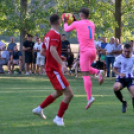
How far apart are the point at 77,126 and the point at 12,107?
105 inches

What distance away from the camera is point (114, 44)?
18.8m

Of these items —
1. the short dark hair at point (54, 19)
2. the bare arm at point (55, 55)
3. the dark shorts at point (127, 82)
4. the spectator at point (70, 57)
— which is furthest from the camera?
the spectator at point (70, 57)

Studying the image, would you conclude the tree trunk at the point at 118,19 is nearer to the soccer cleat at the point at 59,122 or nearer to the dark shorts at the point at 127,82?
the dark shorts at the point at 127,82

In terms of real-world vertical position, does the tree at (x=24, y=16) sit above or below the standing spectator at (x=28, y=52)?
above

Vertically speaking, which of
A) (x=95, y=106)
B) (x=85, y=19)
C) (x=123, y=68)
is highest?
(x=85, y=19)

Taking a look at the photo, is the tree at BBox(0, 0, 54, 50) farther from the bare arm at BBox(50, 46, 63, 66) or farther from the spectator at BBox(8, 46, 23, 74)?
the bare arm at BBox(50, 46, 63, 66)

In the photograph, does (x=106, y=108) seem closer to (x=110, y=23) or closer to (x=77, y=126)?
(x=77, y=126)

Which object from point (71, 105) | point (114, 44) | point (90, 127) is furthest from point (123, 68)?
point (114, 44)

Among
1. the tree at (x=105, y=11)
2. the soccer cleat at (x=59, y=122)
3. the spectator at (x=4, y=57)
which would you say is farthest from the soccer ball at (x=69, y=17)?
the tree at (x=105, y=11)

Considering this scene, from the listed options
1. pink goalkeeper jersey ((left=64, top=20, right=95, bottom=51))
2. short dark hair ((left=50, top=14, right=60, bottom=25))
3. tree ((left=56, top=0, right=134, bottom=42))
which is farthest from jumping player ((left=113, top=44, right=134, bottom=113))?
tree ((left=56, top=0, right=134, bottom=42))

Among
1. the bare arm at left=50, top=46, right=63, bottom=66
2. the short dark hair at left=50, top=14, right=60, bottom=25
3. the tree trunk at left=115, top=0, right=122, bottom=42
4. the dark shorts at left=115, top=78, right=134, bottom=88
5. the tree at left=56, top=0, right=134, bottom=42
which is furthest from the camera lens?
the tree trunk at left=115, top=0, right=122, bottom=42

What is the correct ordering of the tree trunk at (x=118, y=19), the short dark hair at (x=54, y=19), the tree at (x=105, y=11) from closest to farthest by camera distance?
the short dark hair at (x=54, y=19) → the tree at (x=105, y=11) → the tree trunk at (x=118, y=19)

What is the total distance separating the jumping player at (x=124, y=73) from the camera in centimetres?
869

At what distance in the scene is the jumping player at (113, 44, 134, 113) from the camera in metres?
8.69
